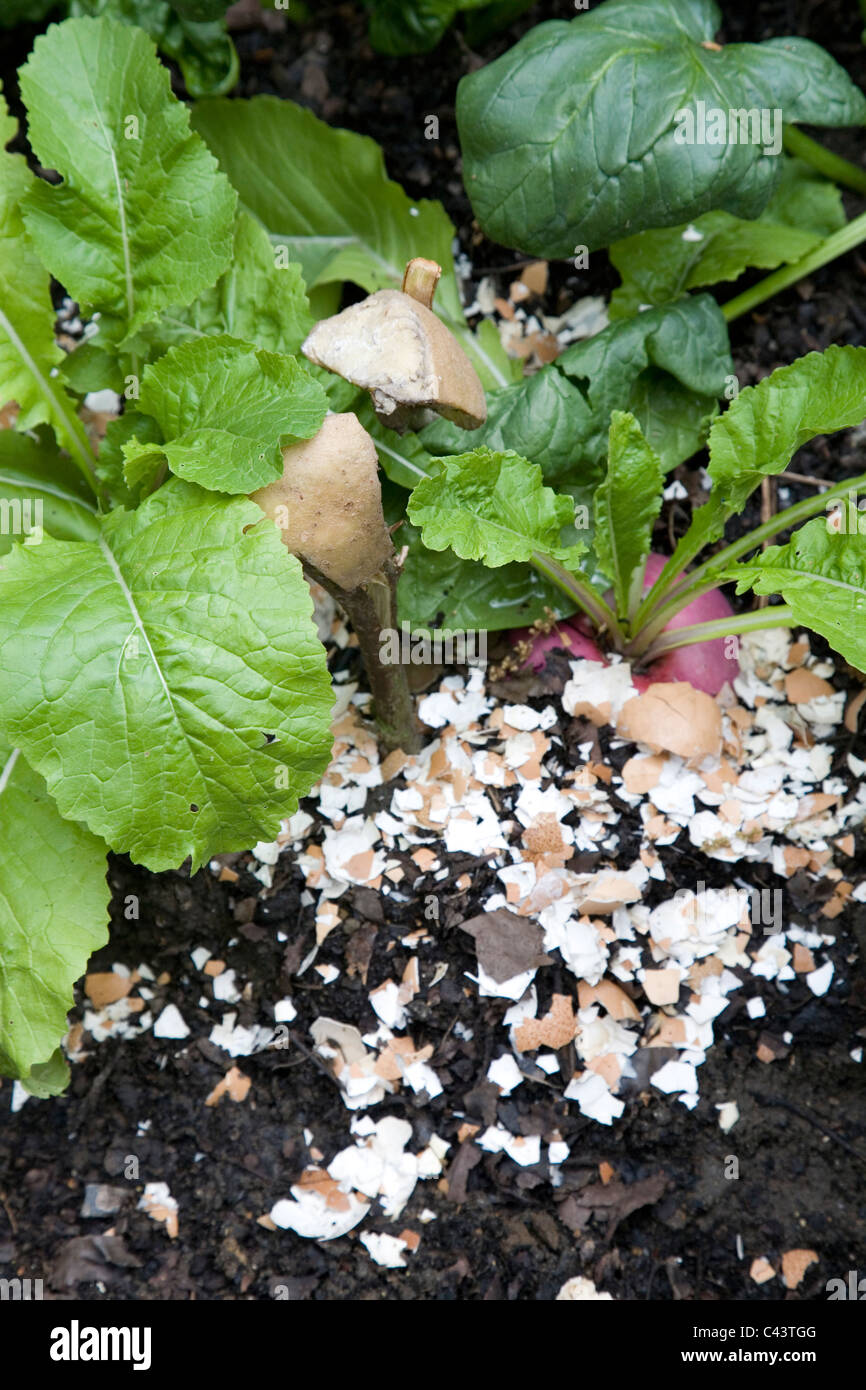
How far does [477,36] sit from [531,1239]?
188 cm

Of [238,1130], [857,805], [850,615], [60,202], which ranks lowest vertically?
[238,1130]

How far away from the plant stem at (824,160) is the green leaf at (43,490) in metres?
1.24

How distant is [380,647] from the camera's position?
140 centimetres

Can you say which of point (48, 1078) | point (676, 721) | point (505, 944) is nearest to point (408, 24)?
point (676, 721)

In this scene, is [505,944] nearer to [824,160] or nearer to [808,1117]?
[808,1117]

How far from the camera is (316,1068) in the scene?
5.01 ft

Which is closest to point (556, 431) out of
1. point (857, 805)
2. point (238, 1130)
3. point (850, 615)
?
point (850, 615)

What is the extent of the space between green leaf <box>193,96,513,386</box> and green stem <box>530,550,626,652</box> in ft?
1.17

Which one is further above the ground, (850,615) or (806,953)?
(850,615)

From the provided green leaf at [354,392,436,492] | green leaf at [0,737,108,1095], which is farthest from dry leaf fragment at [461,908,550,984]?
green leaf at [354,392,436,492]

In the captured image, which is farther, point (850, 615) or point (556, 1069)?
point (556, 1069)

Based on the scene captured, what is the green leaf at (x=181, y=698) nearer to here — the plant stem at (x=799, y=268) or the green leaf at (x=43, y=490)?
the green leaf at (x=43, y=490)

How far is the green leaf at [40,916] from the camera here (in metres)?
1.34
